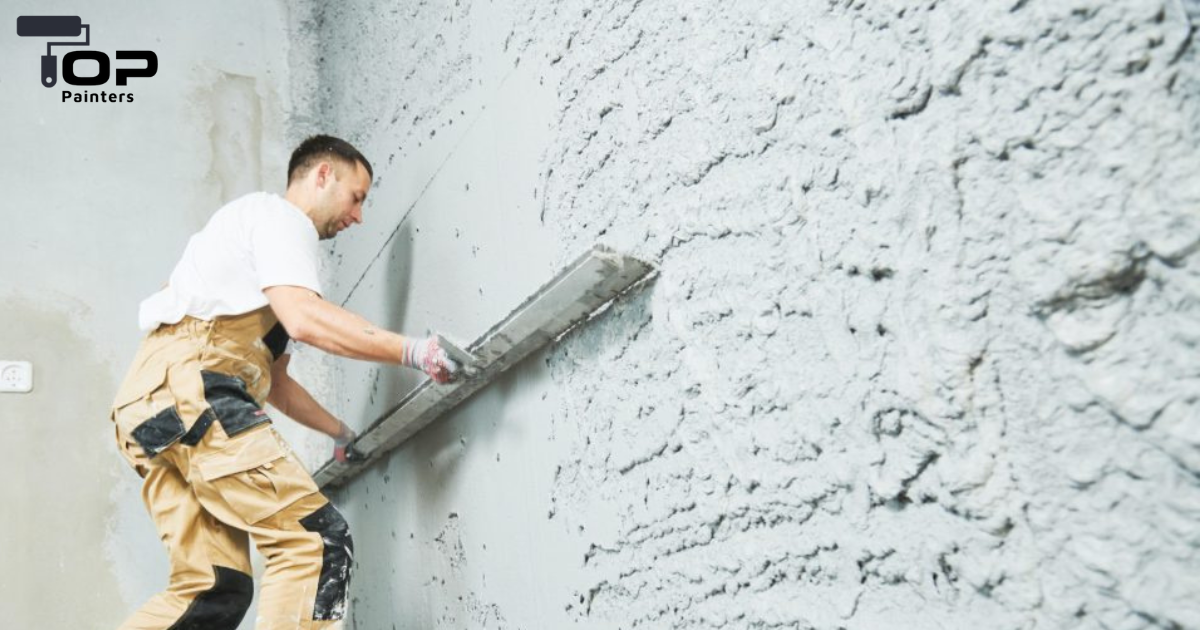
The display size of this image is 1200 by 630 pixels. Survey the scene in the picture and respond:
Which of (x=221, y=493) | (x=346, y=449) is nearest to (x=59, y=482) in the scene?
(x=346, y=449)

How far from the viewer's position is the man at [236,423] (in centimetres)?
140

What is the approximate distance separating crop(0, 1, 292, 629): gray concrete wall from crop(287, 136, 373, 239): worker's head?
0.94 metres

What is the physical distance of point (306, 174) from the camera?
1.80 metres

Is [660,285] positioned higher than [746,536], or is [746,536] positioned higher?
[660,285]

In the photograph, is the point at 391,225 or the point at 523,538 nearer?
the point at 523,538

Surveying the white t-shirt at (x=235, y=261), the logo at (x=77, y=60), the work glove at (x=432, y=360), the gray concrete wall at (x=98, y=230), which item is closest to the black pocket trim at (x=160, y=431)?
the white t-shirt at (x=235, y=261)

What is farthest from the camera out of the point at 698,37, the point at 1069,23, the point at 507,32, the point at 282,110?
the point at 282,110

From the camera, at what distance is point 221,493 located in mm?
1442

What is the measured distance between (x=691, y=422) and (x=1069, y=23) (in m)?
0.53

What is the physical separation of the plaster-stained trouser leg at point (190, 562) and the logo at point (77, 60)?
1.49 meters

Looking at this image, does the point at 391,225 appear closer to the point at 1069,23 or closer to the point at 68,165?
the point at 68,165

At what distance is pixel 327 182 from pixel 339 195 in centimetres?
4

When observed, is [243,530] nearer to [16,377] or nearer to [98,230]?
[16,377]

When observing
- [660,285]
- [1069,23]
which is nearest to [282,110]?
[660,285]
